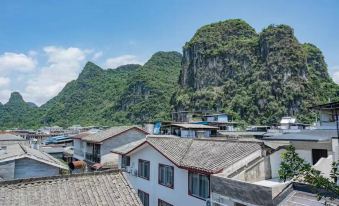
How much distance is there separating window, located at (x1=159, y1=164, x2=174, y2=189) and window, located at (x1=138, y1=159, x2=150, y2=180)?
1789 mm

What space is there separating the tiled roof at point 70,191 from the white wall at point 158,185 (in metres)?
6.16

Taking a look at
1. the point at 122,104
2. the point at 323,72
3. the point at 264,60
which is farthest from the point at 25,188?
the point at 122,104

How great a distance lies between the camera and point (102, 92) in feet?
570

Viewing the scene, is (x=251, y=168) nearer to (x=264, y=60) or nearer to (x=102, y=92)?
(x=264, y=60)

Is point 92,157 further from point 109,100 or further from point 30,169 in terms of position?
point 109,100

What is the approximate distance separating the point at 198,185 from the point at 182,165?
4.16ft

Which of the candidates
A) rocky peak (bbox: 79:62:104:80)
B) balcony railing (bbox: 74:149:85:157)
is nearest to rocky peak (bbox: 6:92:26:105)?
rocky peak (bbox: 79:62:104:80)

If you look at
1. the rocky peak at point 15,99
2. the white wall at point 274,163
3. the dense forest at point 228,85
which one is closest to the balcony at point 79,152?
the white wall at point 274,163

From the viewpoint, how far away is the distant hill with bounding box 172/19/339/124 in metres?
85.4

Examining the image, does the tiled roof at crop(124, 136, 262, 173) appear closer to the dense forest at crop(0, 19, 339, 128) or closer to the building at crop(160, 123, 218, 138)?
the building at crop(160, 123, 218, 138)

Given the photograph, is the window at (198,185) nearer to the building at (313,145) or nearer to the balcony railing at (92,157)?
the building at (313,145)

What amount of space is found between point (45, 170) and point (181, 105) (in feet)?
287

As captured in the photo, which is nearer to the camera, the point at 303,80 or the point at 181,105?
the point at 303,80

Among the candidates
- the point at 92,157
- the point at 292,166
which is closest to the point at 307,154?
the point at 292,166
